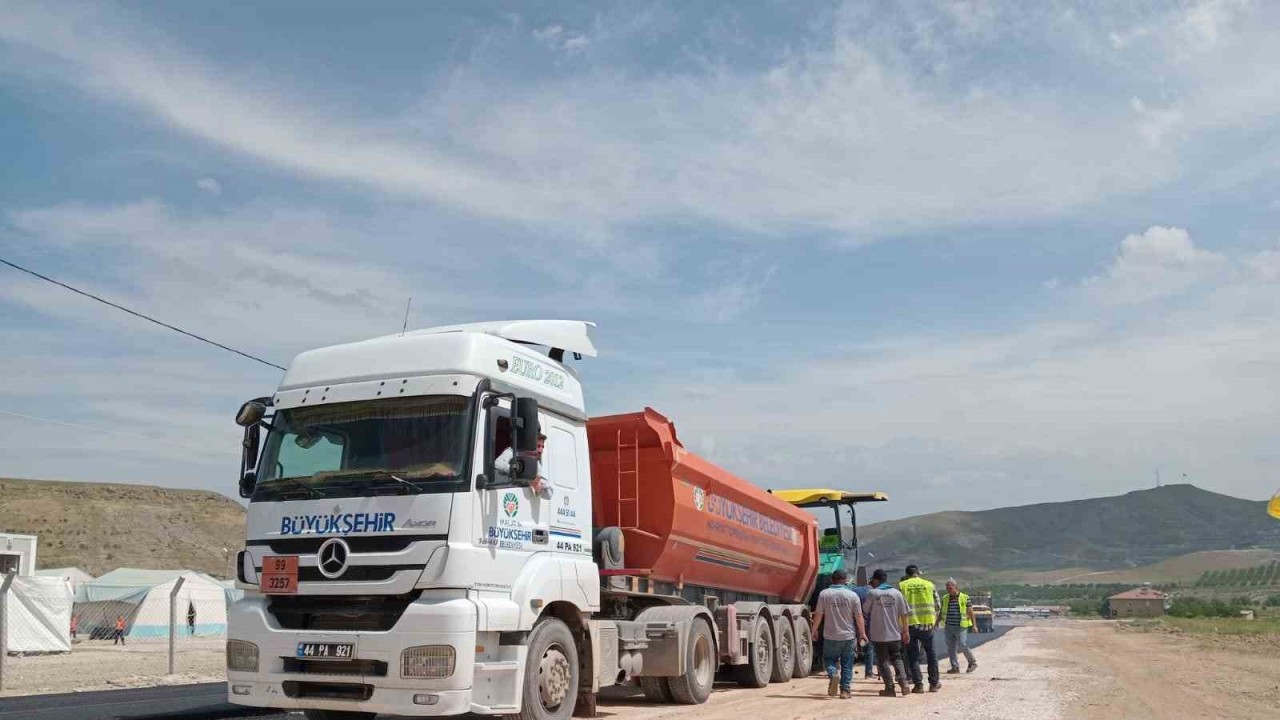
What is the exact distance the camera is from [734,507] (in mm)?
13875

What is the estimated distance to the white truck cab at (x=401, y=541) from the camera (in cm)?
786

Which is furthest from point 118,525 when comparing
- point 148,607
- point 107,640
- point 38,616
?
point 38,616

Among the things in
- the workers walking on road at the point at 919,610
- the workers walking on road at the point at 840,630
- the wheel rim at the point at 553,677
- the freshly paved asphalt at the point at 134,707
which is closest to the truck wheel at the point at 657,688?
the workers walking on road at the point at 840,630

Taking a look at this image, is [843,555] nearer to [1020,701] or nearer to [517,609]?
[1020,701]

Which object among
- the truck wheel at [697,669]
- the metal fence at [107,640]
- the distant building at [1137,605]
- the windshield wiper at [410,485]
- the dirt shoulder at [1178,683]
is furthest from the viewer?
the distant building at [1137,605]

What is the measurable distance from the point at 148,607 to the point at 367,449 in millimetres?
36302

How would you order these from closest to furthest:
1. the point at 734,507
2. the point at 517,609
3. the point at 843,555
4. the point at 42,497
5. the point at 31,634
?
the point at 517,609, the point at 734,507, the point at 843,555, the point at 31,634, the point at 42,497

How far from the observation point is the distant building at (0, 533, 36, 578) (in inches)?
1361

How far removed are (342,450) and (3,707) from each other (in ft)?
23.0

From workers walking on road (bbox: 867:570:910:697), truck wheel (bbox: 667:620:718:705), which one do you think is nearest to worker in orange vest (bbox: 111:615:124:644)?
truck wheel (bbox: 667:620:718:705)

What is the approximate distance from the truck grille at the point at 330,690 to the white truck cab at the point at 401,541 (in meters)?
0.01

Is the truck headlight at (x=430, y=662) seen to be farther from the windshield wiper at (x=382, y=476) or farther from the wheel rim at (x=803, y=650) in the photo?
the wheel rim at (x=803, y=650)

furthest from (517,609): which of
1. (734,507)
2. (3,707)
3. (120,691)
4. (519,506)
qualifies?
(120,691)

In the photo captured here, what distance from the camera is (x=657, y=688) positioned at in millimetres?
11844
